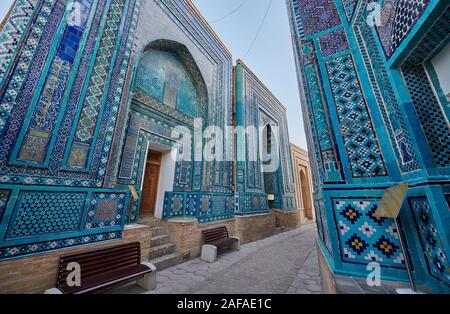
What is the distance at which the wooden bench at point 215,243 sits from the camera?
4.73m

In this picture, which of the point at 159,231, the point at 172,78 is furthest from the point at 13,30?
the point at 159,231

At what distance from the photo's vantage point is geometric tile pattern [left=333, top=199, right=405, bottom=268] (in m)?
2.09

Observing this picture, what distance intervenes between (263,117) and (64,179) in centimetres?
976

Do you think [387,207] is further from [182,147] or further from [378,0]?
[182,147]

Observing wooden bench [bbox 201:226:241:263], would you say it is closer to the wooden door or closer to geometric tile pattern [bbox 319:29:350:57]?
the wooden door

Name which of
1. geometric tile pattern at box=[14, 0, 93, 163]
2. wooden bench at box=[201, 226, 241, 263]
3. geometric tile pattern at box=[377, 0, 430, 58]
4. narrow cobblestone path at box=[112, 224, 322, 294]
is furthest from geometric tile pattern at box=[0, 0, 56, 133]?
geometric tile pattern at box=[377, 0, 430, 58]

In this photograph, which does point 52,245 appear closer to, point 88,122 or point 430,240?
point 88,122

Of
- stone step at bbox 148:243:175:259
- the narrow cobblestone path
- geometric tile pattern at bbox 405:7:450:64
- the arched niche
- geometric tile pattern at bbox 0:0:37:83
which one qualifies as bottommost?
the narrow cobblestone path

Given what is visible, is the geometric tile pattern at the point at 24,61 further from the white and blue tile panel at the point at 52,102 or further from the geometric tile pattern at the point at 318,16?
the geometric tile pattern at the point at 318,16

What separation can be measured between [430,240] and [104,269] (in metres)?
4.43

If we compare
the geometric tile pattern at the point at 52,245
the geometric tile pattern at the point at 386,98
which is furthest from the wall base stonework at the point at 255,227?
the geometric tile pattern at the point at 386,98

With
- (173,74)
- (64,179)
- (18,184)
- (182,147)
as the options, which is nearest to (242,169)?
(182,147)

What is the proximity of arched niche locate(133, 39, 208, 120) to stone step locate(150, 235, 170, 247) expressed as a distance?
4.40 m
